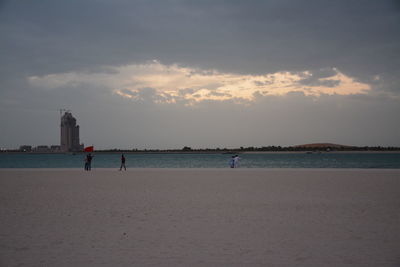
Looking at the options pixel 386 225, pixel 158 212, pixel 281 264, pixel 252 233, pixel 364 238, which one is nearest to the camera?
pixel 281 264

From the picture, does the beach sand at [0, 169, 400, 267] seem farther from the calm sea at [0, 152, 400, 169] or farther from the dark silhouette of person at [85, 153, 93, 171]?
the calm sea at [0, 152, 400, 169]

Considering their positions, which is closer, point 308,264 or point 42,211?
point 308,264

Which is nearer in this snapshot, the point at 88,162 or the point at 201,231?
the point at 201,231

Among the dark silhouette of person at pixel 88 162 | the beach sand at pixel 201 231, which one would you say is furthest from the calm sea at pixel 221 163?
the beach sand at pixel 201 231

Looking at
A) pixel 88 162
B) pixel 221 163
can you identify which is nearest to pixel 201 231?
pixel 88 162

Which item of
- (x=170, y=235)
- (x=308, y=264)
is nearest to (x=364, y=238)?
(x=308, y=264)

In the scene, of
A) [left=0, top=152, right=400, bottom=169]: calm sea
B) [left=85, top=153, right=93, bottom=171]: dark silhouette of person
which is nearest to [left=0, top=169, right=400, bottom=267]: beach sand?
[left=85, top=153, right=93, bottom=171]: dark silhouette of person

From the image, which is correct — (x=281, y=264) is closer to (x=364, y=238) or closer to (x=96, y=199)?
(x=364, y=238)

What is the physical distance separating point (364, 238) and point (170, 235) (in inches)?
153

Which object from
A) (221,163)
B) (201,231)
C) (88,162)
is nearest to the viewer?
(201,231)

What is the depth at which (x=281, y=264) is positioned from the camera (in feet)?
16.6

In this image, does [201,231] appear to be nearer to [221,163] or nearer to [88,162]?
[88,162]

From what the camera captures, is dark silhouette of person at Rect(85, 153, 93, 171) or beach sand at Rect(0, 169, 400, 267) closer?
beach sand at Rect(0, 169, 400, 267)

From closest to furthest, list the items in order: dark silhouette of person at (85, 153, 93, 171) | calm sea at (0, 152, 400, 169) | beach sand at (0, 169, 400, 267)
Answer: beach sand at (0, 169, 400, 267) → dark silhouette of person at (85, 153, 93, 171) → calm sea at (0, 152, 400, 169)
